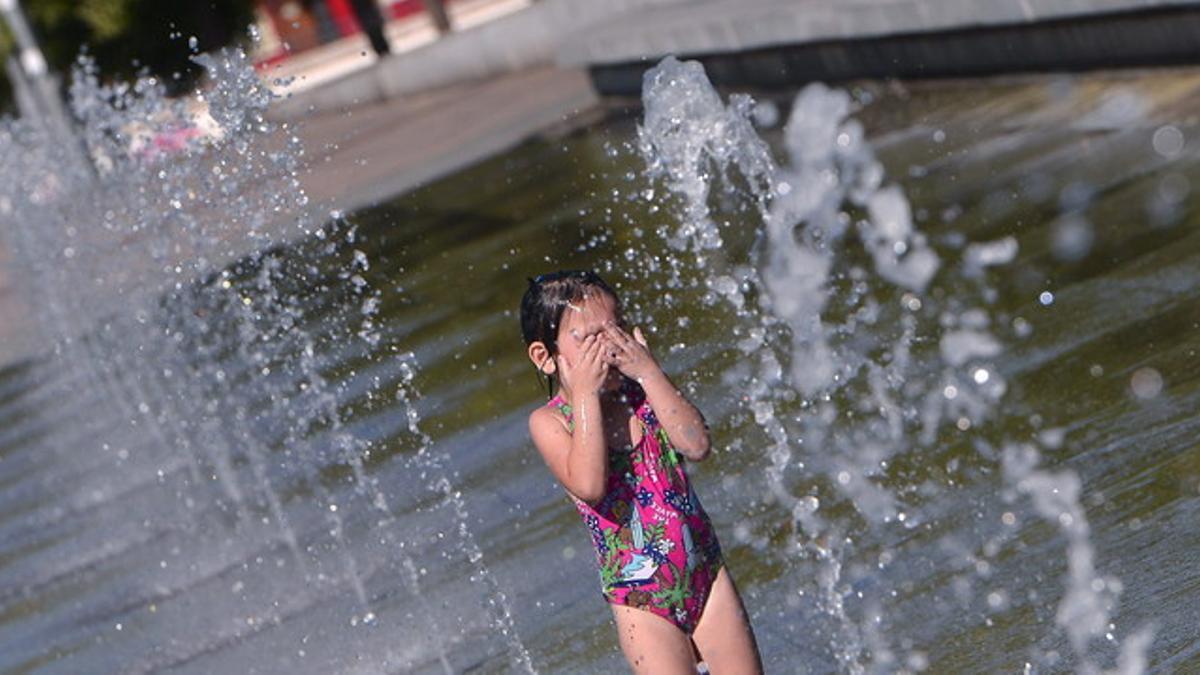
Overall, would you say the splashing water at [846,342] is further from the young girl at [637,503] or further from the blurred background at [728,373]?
the young girl at [637,503]

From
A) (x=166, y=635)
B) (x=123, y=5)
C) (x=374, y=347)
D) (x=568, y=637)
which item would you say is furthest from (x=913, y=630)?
(x=123, y=5)

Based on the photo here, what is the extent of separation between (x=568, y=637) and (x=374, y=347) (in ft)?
17.1

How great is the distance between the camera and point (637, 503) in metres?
3.99

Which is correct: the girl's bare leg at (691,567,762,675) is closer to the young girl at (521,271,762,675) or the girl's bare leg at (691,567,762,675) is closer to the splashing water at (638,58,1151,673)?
the young girl at (521,271,762,675)

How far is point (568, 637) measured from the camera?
5.40 m

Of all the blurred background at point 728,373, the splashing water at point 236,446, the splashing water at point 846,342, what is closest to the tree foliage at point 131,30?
the splashing water at point 236,446

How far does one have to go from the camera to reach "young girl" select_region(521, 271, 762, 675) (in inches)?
154

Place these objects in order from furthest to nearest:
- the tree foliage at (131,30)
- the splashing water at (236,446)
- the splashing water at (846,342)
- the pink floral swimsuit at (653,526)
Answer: the tree foliage at (131,30) → the splashing water at (236,446) → the splashing water at (846,342) → the pink floral swimsuit at (653,526)

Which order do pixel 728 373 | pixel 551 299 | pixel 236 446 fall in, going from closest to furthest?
pixel 551 299 < pixel 728 373 < pixel 236 446

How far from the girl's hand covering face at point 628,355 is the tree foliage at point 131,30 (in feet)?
126

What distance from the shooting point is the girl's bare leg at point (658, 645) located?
3.99 meters

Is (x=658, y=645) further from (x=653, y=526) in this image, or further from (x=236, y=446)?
(x=236, y=446)

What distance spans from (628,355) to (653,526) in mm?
350

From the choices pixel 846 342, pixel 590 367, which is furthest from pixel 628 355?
pixel 846 342
